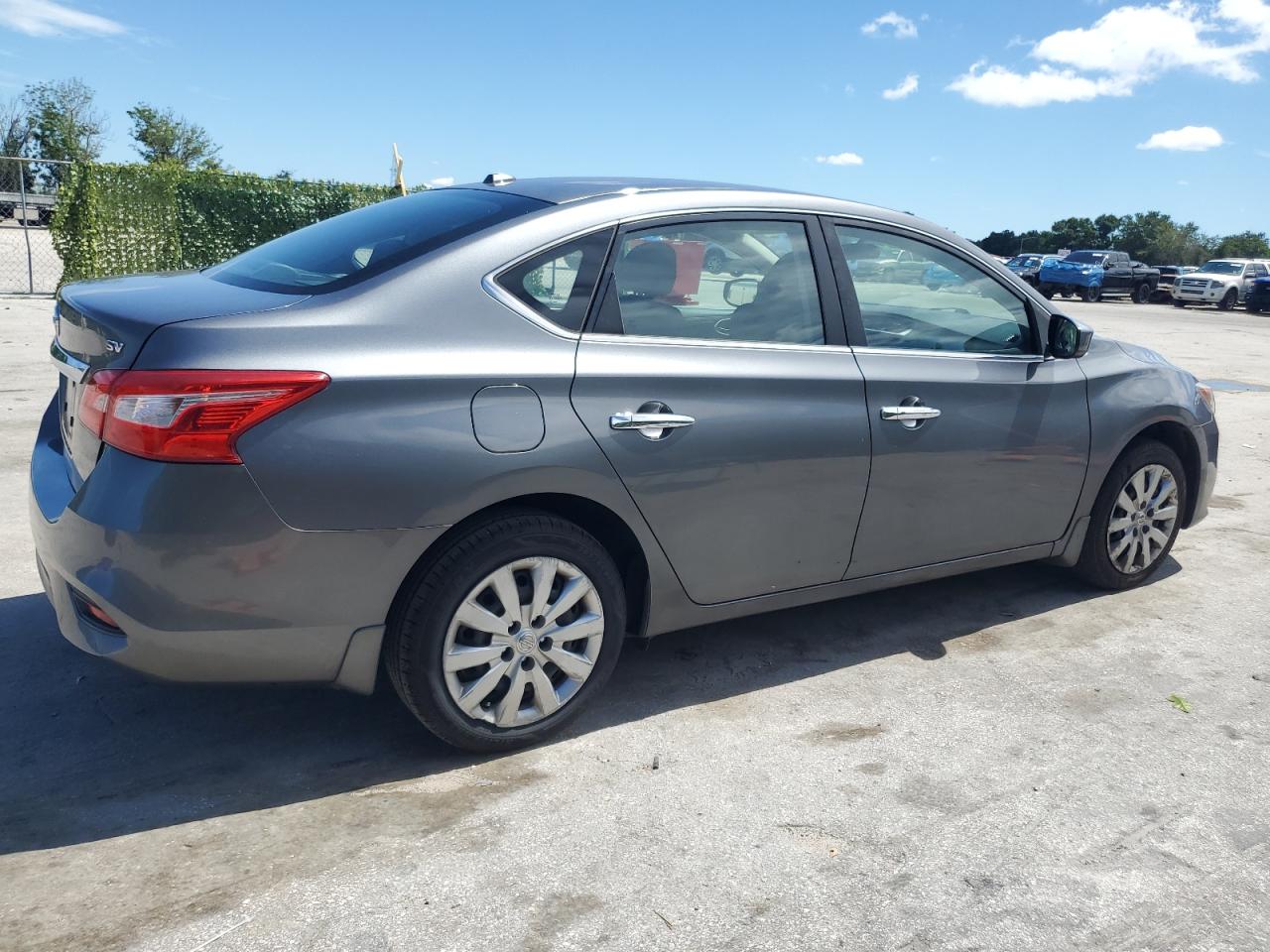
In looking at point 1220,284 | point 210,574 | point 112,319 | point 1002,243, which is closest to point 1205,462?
point 210,574

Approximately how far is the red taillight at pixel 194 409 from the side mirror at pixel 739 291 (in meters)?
1.50

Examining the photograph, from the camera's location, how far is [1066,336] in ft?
14.4

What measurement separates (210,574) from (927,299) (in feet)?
9.09

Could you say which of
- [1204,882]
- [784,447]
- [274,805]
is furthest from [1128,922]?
[274,805]

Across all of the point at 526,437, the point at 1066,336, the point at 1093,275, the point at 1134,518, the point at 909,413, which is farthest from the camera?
the point at 1093,275

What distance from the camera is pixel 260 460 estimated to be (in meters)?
2.67

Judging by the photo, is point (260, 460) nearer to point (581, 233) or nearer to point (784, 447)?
point (581, 233)

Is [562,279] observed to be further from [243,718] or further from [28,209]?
[28,209]

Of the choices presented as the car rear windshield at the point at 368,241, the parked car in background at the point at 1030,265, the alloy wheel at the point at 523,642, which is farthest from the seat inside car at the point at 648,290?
A: the parked car in background at the point at 1030,265

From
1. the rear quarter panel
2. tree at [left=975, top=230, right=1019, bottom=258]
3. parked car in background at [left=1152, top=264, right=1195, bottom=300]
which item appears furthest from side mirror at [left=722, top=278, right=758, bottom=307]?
tree at [left=975, top=230, right=1019, bottom=258]

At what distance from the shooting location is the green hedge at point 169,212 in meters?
16.0

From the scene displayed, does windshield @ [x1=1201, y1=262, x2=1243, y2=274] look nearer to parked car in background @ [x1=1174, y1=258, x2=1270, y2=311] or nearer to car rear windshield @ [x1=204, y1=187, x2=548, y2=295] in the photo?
parked car in background @ [x1=1174, y1=258, x2=1270, y2=311]

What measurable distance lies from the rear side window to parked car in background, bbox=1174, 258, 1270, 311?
3879 centimetres

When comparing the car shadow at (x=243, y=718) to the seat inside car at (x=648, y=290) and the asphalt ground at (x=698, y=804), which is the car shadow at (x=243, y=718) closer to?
the asphalt ground at (x=698, y=804)
